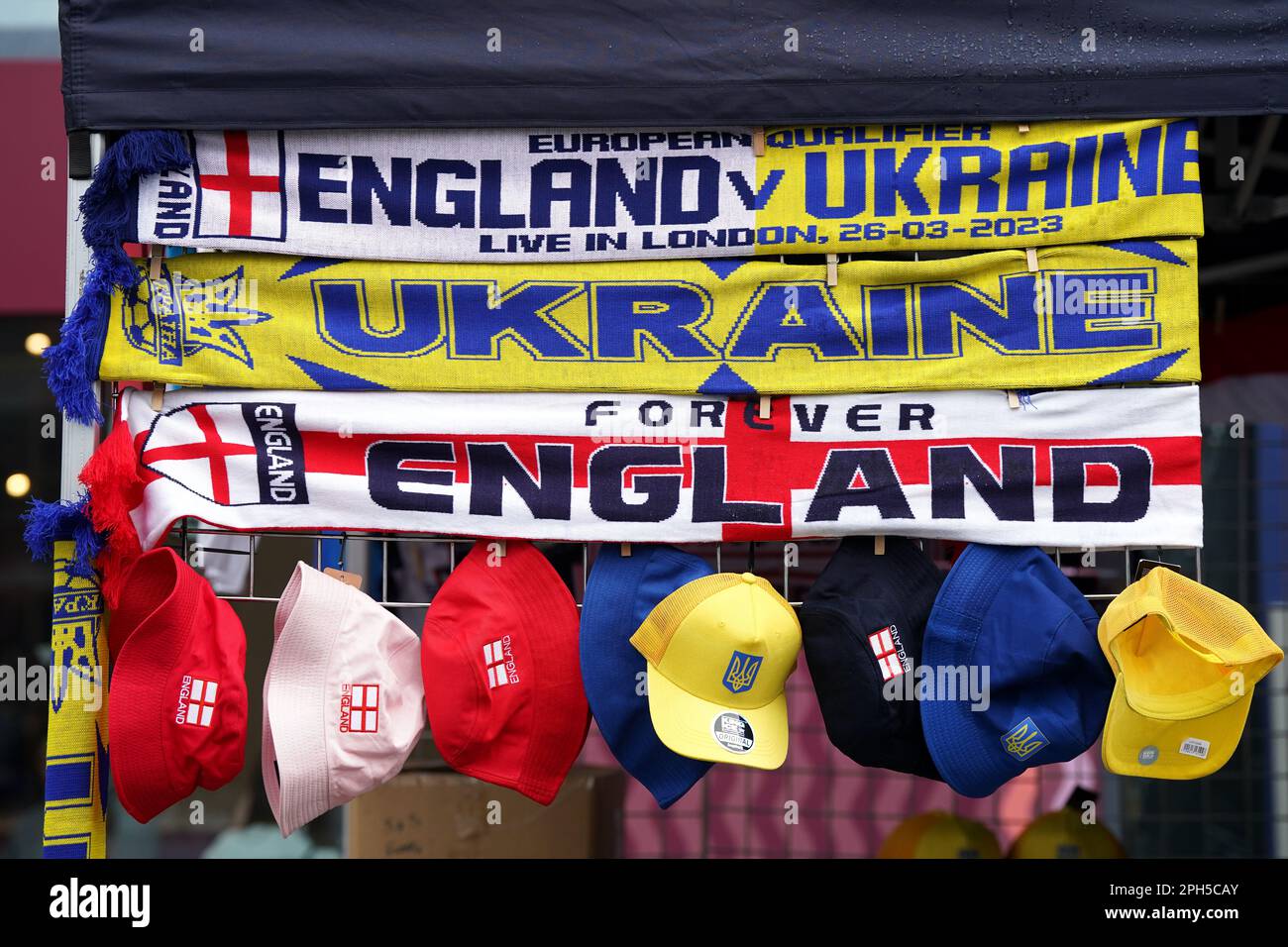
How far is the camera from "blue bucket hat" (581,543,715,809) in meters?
2.70

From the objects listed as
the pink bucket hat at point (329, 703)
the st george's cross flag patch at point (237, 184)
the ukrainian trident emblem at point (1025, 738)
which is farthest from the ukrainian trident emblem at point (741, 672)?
the st george's cross flag patch at point (237, 184)

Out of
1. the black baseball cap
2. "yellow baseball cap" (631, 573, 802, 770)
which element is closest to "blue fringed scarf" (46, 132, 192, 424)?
"yellow baseball cap" (631, 573, 802, 770)

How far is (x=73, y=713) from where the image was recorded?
8.98 feet

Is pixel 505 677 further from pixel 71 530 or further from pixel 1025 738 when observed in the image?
pixel 1025 738

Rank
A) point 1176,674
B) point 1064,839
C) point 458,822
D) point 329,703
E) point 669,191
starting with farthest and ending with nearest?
point 1064,839, point 458,822, point 669,191, point 329,703, point 1176,674

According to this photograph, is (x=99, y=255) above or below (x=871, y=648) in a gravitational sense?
above

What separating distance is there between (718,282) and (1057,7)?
976mm

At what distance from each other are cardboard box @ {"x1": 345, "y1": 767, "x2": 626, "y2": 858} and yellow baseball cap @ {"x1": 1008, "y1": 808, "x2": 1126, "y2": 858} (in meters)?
1.38

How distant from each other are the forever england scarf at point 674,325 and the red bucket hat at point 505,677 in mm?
465

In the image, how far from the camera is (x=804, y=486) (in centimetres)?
274

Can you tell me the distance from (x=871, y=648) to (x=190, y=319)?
5.60ft

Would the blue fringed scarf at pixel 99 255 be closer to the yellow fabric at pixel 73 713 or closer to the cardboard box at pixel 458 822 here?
the yellow fabric at pixel 73 713

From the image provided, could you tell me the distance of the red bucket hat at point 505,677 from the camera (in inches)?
106

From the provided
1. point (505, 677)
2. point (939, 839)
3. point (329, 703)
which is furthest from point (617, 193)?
point (939, 839)
